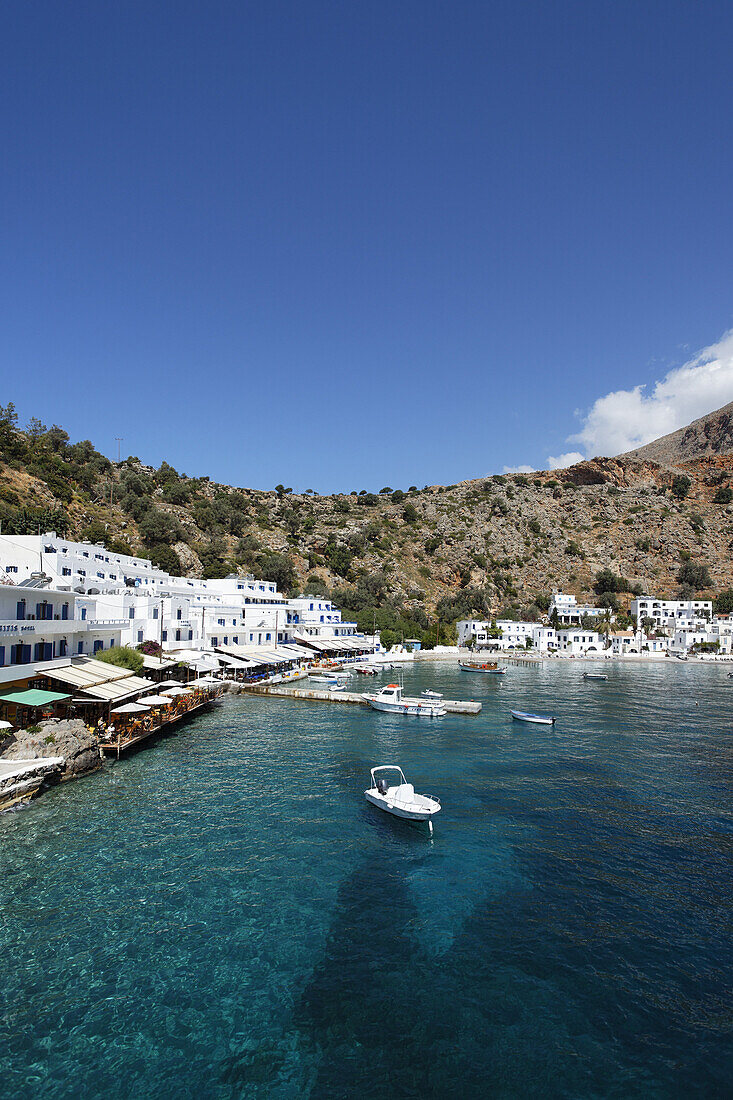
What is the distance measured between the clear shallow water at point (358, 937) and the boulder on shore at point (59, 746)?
1.20 metres

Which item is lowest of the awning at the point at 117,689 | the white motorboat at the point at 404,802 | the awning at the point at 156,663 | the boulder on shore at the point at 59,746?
the white motorboat at the point at 404,802

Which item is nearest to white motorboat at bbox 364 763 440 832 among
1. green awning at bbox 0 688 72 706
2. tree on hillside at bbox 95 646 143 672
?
green awning at bbox 0 688 72 706

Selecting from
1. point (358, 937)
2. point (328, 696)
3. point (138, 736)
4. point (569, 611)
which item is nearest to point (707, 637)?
point (569, 611)

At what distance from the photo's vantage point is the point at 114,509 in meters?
106

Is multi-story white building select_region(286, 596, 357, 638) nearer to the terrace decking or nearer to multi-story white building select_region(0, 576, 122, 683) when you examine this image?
the terrace decking

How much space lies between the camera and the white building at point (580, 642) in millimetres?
122188

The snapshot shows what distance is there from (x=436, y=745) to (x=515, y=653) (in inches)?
3221

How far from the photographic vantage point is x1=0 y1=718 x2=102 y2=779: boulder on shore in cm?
2627

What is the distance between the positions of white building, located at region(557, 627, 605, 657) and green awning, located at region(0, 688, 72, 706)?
4390 inches

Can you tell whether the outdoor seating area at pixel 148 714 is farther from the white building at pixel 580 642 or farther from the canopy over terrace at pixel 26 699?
the white building at pixel 580 642

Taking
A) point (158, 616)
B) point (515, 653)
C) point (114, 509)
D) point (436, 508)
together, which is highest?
point (436, 508)

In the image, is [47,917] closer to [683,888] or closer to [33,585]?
[683,888]

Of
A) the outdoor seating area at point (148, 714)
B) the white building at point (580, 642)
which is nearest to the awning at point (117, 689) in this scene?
the outdoor seating area at point (148, 714)

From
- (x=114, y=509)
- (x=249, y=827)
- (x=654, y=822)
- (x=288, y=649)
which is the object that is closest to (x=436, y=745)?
(x=654, y=822)
